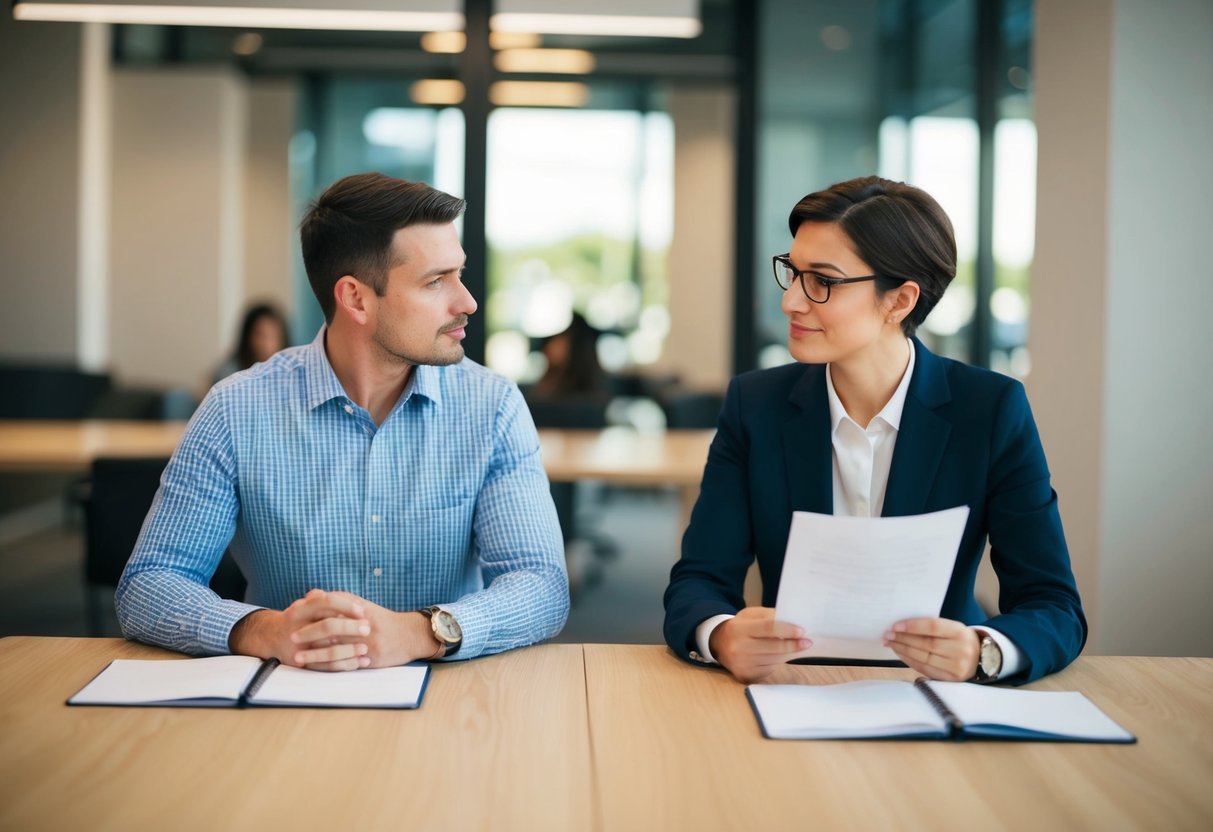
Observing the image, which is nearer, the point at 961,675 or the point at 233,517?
the point at 961,675

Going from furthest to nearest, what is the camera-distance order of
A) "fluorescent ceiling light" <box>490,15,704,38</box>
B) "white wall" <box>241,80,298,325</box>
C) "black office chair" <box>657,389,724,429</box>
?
"white wall" <box>241,80,298,325</box> < "black office chair" <box>657,389,724,429</box> < "fluorescent ceiling light" <box>490,15,704,38</box>

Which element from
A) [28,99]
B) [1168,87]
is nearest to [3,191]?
[28,99]

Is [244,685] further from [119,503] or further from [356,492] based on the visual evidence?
[119,503]

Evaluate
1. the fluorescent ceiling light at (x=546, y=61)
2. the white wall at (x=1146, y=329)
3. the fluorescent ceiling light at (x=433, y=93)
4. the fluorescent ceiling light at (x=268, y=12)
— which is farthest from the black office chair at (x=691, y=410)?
the fluorescent ceiling light at (x=433, y=93)

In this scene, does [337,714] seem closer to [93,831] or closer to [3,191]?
[93,831]

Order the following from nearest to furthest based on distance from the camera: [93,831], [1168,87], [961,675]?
[93,831]
[961,675]
[1168,87]

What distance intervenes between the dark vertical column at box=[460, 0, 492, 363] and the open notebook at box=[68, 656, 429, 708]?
3424 mm

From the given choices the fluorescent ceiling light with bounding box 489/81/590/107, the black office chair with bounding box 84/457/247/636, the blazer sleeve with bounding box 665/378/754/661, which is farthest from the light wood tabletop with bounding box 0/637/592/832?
the fluorescent ceiling light with bounding box 489/81/590/107

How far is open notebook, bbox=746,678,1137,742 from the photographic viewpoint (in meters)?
1.35

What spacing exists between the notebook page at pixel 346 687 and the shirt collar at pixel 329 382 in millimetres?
570

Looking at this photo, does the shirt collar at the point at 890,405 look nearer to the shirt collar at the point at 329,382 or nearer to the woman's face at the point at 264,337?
the shirt collar at the point at 329,382

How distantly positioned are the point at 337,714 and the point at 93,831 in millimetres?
344

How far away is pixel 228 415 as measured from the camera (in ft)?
6.37

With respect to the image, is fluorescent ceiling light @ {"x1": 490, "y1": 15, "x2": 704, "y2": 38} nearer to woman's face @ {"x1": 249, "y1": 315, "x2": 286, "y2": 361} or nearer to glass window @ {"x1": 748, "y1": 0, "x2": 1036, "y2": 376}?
glass window @ {"x1": 748, "y1": 0, "x2": 1036, "y2": 376}
